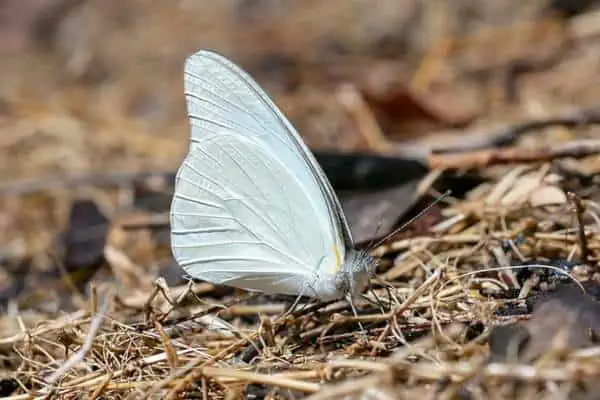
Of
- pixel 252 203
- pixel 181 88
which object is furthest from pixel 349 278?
pixel 181 88

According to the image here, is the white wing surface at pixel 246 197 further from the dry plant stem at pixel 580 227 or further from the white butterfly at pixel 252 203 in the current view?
the dry plant stem at pixel 580 227

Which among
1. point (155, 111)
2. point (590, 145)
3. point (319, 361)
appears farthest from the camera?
point (155, 111)

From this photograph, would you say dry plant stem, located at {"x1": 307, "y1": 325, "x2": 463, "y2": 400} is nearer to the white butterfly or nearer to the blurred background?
the white butterfly

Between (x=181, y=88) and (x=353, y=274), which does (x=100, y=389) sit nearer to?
(x=353, y=274)

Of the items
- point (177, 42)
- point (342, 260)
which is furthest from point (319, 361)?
point (177, 42)

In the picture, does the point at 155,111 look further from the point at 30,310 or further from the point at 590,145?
the point at 590,145

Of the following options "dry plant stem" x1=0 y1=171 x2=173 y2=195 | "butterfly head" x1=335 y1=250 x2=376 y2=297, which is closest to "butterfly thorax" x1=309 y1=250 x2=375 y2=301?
"butterfly head" x1=335 y1=250 x2=376 y2=297
